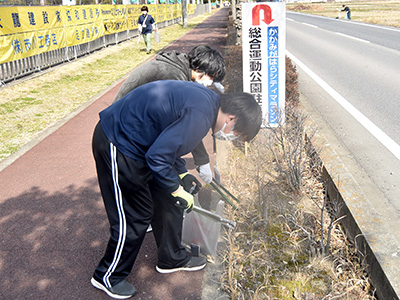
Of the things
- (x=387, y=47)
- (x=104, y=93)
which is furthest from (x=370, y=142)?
(x=387, y=47)

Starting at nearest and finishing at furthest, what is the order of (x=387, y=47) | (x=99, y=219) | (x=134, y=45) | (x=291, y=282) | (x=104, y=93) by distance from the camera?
(x=291, y=282), (x=99, y=219), (x=104, y=93), (x=387, y=47), (x=134, y=45)

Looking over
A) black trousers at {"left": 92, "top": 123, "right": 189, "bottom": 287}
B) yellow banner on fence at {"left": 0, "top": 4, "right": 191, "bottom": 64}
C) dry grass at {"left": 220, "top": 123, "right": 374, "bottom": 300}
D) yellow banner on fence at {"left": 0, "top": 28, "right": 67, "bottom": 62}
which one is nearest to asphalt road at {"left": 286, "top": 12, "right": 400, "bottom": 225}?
dry grass at {"left": 220, "top": 123, "right": 374, "bottom": 300}

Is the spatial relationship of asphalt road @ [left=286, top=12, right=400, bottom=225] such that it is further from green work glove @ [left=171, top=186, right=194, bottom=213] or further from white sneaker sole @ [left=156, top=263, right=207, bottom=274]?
green work glove @ [left=171, top=186, right=194, bottom=213]

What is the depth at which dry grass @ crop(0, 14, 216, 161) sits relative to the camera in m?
6.79

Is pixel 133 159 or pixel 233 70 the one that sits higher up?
pixel 133 159

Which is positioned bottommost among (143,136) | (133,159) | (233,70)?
(233,70)

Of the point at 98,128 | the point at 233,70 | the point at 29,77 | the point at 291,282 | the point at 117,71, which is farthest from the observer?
the point at 117,71

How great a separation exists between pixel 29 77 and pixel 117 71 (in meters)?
2.57

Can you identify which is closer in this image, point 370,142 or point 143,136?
point 143,136

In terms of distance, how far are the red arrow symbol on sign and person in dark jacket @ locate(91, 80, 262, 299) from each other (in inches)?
128

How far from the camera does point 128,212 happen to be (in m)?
2.59

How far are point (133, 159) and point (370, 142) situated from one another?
400 cm

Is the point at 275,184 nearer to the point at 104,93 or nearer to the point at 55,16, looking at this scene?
the point at 104,93

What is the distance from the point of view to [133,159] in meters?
2.41
